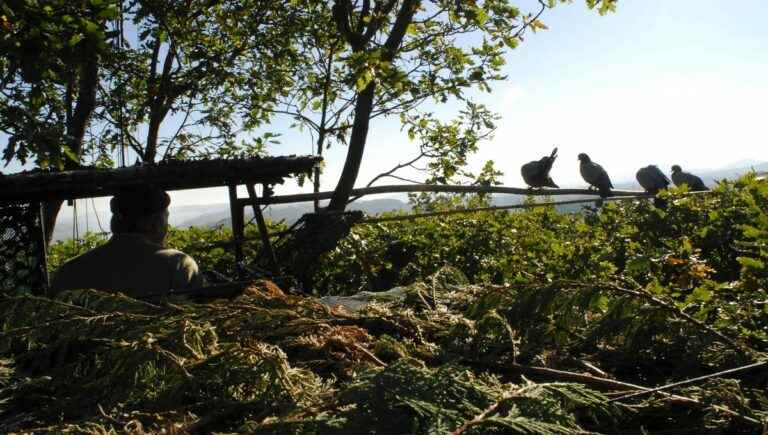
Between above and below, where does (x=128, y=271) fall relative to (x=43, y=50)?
below

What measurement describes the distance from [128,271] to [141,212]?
605mm

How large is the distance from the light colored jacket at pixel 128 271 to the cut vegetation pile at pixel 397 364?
7.67 feet

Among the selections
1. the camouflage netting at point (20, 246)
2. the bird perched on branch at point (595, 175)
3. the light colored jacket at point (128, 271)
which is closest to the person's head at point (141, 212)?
the light colored jacket at point (128, 271)

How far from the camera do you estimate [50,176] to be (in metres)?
3.79

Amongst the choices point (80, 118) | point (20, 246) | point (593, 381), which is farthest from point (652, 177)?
point (593, 381)

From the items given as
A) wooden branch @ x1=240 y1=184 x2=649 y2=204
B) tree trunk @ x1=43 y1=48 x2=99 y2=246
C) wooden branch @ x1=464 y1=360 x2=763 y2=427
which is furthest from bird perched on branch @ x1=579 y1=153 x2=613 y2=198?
wooden branch @ x1=464 y1=360 x2=763 y2=427

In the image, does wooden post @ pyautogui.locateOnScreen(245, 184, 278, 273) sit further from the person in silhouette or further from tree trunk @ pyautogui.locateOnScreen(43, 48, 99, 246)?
tree trunk @ pyautogui.locateOnScreen(43, 48, 99, 246)

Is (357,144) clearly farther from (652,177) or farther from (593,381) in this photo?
(652,177)

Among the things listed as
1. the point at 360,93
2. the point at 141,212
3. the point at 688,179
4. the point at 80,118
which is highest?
the point at 360,93

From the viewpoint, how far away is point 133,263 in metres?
3.92

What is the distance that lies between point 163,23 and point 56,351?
330 inches

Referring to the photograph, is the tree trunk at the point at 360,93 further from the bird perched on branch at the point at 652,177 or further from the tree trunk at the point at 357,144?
the bird perched on branch at the point at 652,177

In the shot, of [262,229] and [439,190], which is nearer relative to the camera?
[262,229]

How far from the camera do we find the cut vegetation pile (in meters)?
0.85
